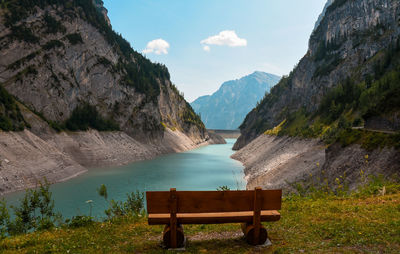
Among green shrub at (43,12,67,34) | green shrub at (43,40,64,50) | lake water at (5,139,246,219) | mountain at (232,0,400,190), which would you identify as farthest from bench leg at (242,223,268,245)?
green shrub at (43,12,67,34)

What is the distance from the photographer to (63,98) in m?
79.5

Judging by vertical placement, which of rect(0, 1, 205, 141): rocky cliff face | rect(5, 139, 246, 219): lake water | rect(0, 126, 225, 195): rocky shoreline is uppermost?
rect(0, 1, 205, 141): rocky cliff face

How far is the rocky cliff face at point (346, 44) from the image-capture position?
79438 mm

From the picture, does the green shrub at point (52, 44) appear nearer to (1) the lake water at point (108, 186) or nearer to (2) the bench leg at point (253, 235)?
(1) the lake water at point (108, 186)

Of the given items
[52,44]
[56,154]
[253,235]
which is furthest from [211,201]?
[52,44]

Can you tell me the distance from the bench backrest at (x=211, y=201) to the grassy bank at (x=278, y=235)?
116 cm

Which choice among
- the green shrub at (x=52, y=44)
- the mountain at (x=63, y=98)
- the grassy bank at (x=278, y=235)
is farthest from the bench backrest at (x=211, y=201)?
the green shrub at (x=52, y=44)

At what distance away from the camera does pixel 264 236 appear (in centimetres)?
768

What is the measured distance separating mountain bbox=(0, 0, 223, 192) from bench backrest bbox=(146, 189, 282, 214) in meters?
38.8

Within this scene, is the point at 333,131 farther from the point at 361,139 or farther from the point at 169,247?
the point at 169,247

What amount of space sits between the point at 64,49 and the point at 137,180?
60265 mm

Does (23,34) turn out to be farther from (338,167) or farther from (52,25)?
(338,167)

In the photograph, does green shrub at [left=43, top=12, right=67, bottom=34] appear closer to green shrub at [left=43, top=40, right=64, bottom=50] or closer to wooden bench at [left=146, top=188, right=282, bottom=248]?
green shrub at [left=43, top=40, right=64, bottom=50]

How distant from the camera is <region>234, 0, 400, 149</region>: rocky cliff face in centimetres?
7944
